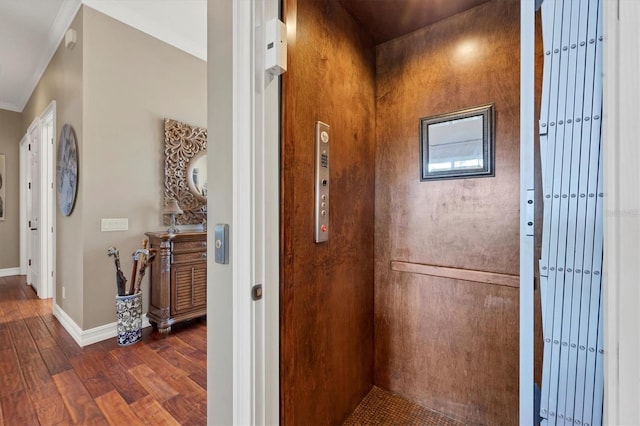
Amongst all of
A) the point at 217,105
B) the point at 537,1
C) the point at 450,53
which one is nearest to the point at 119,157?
the point at 217,105

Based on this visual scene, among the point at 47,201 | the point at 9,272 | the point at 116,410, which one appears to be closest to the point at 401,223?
the point at 116,410

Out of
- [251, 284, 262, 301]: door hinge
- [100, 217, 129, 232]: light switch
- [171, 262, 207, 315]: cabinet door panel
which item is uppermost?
[100, 217, 129, 232]: light switch

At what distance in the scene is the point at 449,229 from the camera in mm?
1656

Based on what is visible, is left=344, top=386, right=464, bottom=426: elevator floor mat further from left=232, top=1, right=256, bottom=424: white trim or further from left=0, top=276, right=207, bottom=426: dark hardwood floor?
left=232, top=1, right=256, bottom=424: white trim

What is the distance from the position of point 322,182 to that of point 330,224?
0.76 feet

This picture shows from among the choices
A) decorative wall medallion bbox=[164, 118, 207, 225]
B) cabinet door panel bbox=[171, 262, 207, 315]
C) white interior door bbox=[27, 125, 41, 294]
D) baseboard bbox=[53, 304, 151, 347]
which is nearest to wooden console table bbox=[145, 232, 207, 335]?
cabinet door panel bbox=[171, 262, 207, 315]

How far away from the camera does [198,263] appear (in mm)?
2881

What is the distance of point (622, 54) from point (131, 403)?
2.49 meters

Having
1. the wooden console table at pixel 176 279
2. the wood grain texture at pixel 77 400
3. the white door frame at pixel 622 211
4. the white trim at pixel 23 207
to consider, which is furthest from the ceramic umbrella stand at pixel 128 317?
the white trim at pixel 23 207

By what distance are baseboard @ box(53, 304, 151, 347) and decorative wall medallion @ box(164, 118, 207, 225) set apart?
1.11m

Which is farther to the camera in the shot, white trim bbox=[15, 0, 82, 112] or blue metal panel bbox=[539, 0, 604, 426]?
white trim bbox=[15, 0, 82, 112]

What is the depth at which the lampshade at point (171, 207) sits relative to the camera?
288 centimetres

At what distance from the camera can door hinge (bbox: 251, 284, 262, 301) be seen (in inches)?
34.6

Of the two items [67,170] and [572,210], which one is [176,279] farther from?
[572,210]
